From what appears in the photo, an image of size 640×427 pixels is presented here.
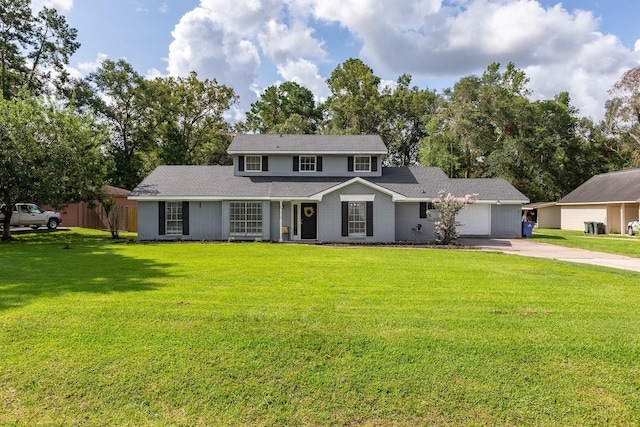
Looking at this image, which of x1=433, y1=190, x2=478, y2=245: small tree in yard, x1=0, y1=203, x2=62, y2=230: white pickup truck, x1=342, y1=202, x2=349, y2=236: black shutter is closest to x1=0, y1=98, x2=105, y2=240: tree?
x1=0, y1=203, x2=62, y2=230: white pickup truck

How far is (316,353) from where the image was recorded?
467cm

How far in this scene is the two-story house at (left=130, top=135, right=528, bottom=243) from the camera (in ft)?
63.0

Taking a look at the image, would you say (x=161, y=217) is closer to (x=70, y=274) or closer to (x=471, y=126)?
(x=70, y=274)

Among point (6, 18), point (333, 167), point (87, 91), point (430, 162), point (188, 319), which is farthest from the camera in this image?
point (430, 162)

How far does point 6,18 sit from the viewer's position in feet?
89.5

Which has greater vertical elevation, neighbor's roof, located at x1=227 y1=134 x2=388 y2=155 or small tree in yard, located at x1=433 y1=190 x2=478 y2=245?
neighbor's roof, located at x1=227 y1=134 x2=388 y2=155

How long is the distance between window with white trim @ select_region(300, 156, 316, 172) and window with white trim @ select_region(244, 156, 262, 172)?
255cm

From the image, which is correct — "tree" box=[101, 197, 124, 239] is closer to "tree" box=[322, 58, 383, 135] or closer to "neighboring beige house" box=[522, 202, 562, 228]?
"tree" box=[322, 58, 383, 135]

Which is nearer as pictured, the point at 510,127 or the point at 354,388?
the point at 354,388

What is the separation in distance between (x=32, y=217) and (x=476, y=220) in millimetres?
27355

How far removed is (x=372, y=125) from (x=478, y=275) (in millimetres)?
33048

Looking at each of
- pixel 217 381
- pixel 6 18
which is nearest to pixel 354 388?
pixel 217 381

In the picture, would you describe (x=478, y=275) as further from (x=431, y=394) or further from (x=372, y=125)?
(x=372, y=125)

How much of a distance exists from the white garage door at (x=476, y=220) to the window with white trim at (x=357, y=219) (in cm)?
668
